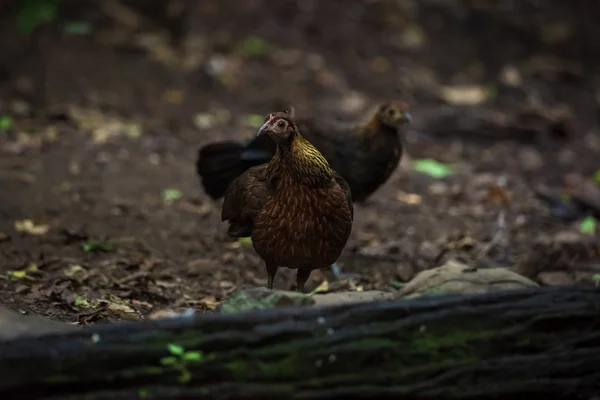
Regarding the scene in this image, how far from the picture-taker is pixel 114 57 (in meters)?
10.7

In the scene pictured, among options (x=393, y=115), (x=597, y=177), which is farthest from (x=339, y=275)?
(x=597, y=177)

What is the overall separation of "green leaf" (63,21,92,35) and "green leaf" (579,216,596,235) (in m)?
6.22

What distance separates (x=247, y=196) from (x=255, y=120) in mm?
4951

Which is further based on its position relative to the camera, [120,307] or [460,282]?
[120,307]

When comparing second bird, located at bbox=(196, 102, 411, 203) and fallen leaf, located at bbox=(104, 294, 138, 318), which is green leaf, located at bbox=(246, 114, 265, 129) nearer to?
second bird, located at bbox=(196, 102, 411, 203)

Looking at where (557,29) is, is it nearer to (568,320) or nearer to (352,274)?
(352,274)

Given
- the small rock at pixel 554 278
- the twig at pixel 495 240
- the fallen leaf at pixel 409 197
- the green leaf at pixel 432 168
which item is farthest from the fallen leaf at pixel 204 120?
the small rock at pixel 554 278

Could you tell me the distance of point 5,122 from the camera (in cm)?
880

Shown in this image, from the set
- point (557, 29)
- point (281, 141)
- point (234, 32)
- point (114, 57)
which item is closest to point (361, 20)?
point (234, 32)

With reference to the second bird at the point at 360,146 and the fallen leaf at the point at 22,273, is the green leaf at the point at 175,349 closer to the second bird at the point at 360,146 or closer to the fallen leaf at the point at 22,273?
the fallen leaf at the point at 22,273

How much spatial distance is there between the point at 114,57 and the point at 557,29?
638cm

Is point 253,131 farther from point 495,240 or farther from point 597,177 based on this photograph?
point 597,177

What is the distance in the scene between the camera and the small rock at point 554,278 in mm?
5848

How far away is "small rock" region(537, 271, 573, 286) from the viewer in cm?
585
